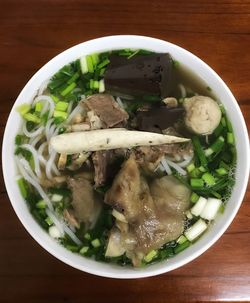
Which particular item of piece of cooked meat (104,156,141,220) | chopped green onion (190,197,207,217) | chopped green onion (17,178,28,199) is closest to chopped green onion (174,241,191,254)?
chopped green onion (190,197,207,217)

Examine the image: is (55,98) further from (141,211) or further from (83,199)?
(141,211)

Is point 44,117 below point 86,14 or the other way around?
below

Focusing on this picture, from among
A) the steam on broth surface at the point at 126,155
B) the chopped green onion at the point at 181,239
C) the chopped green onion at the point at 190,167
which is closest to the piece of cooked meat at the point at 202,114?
the steam on broth surface at the point at 126,155

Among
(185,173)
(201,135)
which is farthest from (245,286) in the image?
(201,135)

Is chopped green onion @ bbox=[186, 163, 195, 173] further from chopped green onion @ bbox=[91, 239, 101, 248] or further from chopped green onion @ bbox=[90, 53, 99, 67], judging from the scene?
chopped green onion @ bbox=[90, 53, 99, 67]

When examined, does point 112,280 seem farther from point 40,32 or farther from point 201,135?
point 40,32

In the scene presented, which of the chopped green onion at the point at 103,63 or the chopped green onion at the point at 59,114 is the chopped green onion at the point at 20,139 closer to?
the chopped green onion at the point at 59,114

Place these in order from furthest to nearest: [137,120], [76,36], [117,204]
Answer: [76,36] → [137,120] → [117,204]
